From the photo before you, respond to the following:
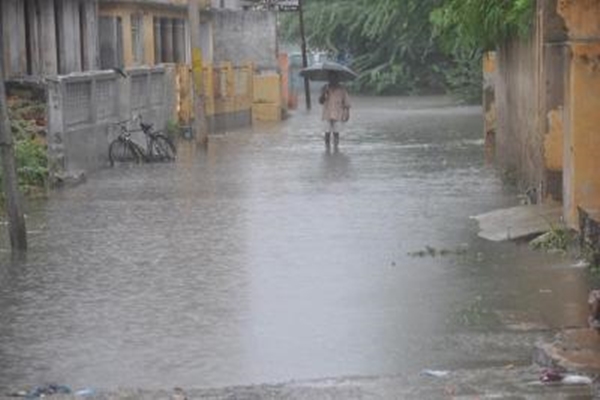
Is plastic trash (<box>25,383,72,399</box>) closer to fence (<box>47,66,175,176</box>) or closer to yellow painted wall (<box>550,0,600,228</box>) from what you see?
yellow painted wall (<box>550,0,600,228</box>)

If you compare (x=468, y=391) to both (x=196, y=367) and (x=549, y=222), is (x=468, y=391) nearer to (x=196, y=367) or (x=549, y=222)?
(x=196, y=367)

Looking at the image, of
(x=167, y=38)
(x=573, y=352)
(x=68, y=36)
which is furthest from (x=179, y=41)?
(x=573, y=352)

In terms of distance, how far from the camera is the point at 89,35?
33812 mm

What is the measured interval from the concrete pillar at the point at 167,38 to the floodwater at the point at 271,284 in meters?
20.5

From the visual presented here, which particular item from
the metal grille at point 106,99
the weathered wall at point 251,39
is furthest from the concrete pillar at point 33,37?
the weathered wall at point 251,39

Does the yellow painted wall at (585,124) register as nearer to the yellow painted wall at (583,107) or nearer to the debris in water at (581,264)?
the yellow painted wall at (583,107)

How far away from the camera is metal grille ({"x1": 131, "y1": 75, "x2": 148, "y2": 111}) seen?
28.7m

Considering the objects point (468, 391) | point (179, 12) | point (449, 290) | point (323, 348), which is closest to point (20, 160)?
point (449, 290)

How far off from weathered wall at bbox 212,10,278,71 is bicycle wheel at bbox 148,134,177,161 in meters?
20.1

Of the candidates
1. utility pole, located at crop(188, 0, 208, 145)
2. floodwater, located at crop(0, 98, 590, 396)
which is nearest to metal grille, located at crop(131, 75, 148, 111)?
utility pole, located at crop(188, 0, 208, 145)

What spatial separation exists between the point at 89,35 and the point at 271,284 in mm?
22896

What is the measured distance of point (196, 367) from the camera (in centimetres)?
884

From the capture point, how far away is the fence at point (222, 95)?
34.8 m

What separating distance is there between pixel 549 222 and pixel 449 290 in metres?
2.74
